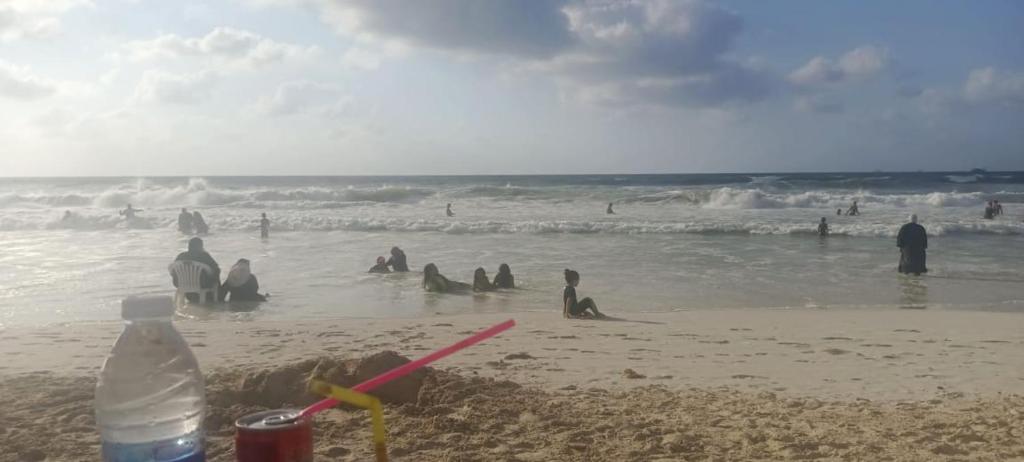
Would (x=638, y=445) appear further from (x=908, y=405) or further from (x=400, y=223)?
(x=400, y=223)

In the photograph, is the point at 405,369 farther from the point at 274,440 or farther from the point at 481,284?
the point at 481,284

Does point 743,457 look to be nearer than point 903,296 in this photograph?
Yes

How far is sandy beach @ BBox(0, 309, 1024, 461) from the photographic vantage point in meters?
4.70

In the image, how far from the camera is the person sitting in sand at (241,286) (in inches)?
475

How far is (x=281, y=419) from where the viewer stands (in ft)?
5.55

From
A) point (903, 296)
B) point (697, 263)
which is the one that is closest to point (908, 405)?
point (903, 296)

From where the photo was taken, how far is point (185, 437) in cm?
200

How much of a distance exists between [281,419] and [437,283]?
37.9ft

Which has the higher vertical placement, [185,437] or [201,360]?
[185,437]

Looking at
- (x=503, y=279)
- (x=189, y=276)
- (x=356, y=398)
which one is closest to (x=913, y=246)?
(x=503, y=279)

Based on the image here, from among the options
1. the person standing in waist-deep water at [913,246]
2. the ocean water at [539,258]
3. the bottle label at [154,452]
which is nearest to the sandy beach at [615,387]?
the ocean water at [539,258]

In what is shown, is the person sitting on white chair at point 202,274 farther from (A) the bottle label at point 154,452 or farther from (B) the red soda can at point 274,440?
(B) the red soda can at point 274,440

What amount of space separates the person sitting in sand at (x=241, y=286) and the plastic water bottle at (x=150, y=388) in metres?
10.3

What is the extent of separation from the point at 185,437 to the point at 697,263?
16.3 meters
